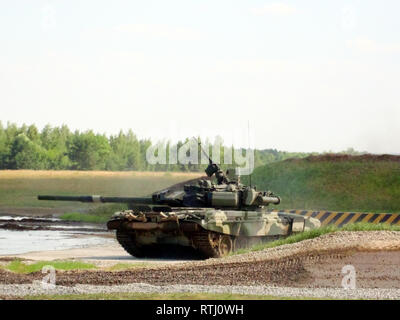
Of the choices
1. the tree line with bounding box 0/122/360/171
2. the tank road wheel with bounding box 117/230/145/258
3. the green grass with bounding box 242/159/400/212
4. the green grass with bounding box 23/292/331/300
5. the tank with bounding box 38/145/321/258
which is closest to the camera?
the green grass with bounding box 23/292/331/300

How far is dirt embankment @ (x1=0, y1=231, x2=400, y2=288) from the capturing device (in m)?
18.0

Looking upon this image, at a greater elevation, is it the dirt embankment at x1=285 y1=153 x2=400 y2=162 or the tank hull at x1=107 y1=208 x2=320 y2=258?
the dirt embankment at x1=285 y1=153 x2=400 y2=162

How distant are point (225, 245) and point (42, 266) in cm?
611

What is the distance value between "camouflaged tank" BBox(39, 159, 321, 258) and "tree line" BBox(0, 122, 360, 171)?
59.7 m

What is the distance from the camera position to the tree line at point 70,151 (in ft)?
313

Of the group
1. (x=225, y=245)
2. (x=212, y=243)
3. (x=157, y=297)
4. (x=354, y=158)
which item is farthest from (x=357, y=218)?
(x=157, y=297)

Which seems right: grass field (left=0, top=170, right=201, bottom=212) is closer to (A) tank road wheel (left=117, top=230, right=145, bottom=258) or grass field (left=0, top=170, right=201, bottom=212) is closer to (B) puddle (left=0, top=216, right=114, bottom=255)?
(B) puddle (left=0, top=216, right=114, bottom=255)

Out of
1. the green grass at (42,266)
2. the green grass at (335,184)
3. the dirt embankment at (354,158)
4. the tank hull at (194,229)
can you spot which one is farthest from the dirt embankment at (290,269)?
the dirt embankment at (354,158)

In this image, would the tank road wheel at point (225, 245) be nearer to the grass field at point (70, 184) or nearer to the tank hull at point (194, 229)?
the tank hull at point (194, 229)

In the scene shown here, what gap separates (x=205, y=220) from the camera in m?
24.6

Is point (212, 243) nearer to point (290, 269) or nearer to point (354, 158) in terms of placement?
point (290, 269)

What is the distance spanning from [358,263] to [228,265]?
113 inches

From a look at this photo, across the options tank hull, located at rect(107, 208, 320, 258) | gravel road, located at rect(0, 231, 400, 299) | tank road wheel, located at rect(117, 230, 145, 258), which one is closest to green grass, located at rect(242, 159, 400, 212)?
tank hull, located at rect(107, 208, 320, 258)

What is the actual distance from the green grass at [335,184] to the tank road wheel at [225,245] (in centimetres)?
1978
